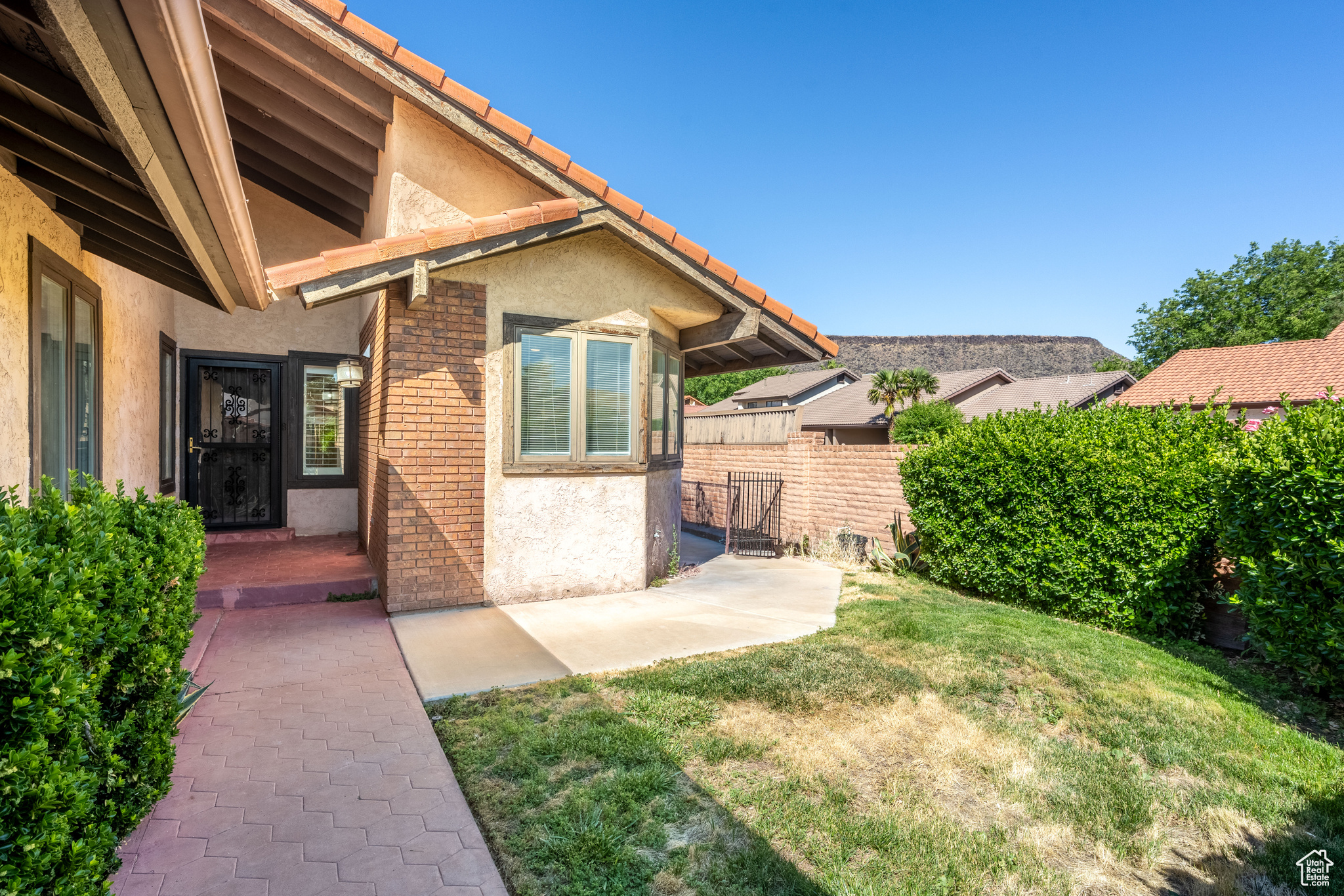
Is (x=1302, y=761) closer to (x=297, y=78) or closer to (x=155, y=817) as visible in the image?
(x=155, y=817)

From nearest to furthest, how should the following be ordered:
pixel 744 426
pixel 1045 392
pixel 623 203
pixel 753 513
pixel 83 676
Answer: pixel 83 676
pixel 623 203
pixel 753 513
pixel 744 426
pixel 1045 392

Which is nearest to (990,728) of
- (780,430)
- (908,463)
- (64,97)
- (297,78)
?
(908,463)

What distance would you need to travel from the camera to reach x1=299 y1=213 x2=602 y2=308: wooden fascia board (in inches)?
204

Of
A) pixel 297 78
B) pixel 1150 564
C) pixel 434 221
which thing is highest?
pixel 297 78

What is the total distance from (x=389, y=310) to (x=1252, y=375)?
26.4 m

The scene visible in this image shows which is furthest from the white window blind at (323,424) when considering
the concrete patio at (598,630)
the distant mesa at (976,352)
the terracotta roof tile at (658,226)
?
the distant mesa at (976,352)

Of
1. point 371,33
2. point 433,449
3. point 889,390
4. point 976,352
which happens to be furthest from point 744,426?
point 976,352

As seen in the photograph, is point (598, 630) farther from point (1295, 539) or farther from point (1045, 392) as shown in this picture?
point (1045, 392)

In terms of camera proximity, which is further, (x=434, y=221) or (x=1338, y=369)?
(x=1338, y=369)

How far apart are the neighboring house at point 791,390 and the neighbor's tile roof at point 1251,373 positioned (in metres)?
17.7

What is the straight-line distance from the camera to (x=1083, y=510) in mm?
6672

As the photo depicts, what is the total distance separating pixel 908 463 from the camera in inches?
340

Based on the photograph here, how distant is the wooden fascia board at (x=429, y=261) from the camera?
204 inches

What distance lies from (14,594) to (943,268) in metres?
42.1
